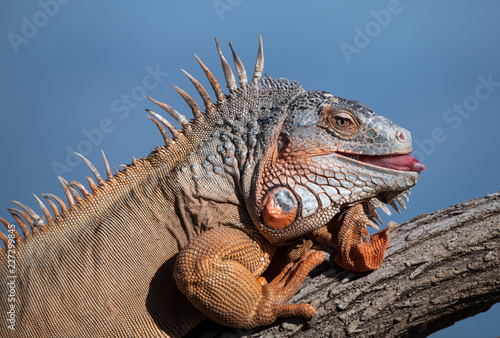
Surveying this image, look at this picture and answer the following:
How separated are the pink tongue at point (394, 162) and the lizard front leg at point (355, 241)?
45 cm

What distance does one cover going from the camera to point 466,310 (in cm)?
445

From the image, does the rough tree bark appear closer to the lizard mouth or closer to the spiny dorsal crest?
the lizard mouth

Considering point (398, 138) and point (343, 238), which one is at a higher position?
point (398, 138)

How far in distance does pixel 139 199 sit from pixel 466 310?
11.2 ft

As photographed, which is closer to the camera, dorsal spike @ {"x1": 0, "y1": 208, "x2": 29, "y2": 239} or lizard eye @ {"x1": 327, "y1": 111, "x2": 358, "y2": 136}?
lizard eye @ {"x1": 327, "y1": 111, "x2": 358, "y2": 136}

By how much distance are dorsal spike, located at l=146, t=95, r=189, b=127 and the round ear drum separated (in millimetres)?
1305

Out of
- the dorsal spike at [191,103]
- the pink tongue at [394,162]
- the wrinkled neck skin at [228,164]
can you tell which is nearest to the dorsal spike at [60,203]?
the wrinkled neck skin at [228,164]

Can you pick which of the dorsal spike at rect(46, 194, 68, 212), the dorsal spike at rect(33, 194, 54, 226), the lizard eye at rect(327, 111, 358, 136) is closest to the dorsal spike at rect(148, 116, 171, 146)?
the dorsal spike at rect(46, 194, 68, 212)

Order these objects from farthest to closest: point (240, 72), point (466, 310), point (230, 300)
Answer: point (240, 72)
point (466, 310)
point (230, 300)

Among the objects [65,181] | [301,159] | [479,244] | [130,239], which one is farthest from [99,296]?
[479,244]

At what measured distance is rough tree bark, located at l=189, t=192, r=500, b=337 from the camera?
426cm

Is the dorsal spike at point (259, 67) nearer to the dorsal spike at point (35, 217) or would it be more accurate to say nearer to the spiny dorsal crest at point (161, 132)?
the spiny dorsal crest at point (161, 132)

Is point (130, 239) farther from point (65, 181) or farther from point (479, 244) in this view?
point (479, 244)

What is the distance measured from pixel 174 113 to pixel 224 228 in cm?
140
